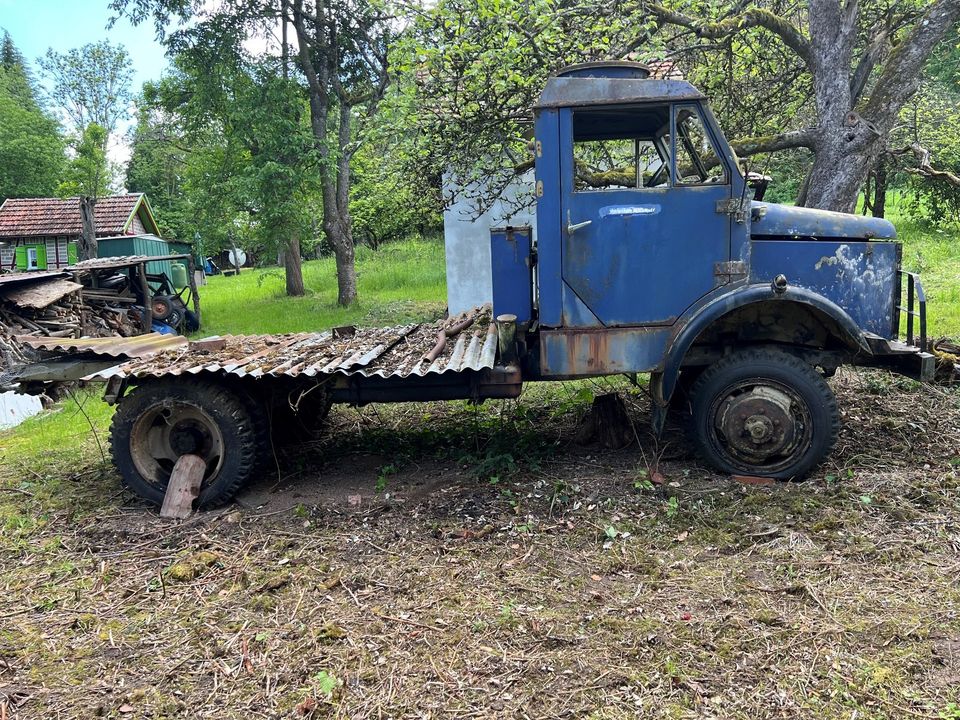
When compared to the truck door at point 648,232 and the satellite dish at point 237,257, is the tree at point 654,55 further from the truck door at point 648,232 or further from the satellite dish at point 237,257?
the satellite dish at point 237,257

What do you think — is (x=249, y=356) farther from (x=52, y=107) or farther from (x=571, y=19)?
(x=52, y=107)

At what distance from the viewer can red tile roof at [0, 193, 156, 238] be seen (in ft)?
79.8

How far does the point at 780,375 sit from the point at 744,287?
0.62m

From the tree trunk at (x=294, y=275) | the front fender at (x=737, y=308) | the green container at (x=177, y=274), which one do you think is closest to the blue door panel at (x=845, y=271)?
the front fender at (x=737, y=308)

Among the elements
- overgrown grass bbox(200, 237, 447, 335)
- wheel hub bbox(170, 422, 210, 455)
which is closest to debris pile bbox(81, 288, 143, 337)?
overgrown grass bbox(200, 237, 447, 335)

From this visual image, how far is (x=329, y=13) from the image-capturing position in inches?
632

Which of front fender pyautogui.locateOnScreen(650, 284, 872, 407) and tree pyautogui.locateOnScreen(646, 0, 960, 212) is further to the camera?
tree pyautogui.locateOnScreen(646, 0, 960, 212)

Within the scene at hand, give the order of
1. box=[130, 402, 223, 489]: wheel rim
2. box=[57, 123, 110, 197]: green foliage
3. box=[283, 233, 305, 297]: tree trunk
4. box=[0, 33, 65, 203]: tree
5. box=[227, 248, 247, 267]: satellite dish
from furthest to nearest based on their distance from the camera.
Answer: box=[227, 248, 247, 267]: satellite dish, box=[57, 123, 110, 197]: green foliage, box=[0, 33, 65, 203]: tree, box=[283, 233, 305, 297]: tree trunk, box=[130, 402, 223, 489]: wheel rim

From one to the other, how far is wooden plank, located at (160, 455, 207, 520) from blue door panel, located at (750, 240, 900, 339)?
3.96 metres

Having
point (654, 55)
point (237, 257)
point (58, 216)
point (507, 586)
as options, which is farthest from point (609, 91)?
point (237, 257)

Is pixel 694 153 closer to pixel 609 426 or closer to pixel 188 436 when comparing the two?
pixel 609 426

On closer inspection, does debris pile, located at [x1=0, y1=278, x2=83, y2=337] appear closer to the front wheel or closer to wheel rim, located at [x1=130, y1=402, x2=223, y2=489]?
wheel rim, located at [x1=130, y1=402, x2=223, y2=489]

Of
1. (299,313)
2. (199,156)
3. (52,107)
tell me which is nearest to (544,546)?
(299,313)

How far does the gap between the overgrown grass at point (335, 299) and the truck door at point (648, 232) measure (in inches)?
355
